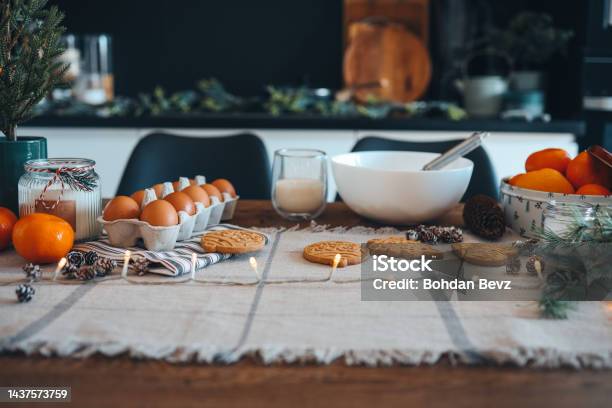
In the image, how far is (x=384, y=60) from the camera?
10.0ft

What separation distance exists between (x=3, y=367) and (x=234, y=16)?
268 cm

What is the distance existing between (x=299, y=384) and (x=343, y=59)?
2621mm

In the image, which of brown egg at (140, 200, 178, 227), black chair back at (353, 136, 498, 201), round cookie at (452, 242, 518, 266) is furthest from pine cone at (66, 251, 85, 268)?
black chair back at (353, 136, 498, 201)

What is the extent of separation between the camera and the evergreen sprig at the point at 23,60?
1.10 metres

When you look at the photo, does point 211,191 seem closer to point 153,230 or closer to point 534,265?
point 153,230

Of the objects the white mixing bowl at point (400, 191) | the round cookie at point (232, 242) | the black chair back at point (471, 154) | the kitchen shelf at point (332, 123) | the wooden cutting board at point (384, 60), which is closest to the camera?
the round cookie at point (232, 242)

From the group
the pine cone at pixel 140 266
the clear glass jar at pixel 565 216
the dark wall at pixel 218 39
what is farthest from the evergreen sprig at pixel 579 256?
the dark wall at pixel 218 39

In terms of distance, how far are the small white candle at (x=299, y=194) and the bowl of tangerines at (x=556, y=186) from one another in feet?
1.11

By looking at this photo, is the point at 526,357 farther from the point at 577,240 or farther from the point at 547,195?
the point at 547,195

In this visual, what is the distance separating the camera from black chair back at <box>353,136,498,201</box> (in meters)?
1.76

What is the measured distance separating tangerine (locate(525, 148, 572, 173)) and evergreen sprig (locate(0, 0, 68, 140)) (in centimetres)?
83

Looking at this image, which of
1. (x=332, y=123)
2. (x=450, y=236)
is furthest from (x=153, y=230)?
(x=332, y=123)

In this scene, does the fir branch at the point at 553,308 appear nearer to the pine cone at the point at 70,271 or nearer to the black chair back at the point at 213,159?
the pine cone at the point at 70,271

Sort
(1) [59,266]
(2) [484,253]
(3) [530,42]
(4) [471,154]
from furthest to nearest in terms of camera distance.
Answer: (3) [530,42], (4) [471,154], (2) [484,253], (1) [59,266]
